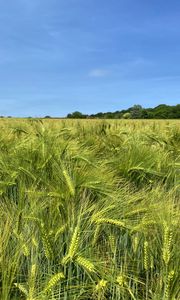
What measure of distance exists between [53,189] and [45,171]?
80cm

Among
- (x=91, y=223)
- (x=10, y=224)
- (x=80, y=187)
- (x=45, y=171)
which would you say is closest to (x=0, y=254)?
(x=10, y=224)

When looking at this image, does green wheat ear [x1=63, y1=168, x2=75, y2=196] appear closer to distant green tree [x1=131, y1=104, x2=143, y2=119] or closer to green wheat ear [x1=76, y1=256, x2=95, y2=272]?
green wheat ear [x1=76, y1=256, x2=95, y2=272]

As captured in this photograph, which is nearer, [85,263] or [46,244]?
[85,263]

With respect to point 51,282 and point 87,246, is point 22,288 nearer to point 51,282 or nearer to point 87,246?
point 51,282

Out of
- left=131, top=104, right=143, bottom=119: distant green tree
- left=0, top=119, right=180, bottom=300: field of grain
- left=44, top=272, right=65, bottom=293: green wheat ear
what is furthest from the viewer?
left=131, top=104, right=143, bottom=119: distant green tree

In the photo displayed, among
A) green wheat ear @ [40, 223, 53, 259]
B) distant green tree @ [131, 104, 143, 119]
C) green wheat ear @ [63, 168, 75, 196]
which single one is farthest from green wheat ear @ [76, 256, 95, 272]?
distant green tree @ [131, 104, 143, 119]

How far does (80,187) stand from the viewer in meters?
2.65

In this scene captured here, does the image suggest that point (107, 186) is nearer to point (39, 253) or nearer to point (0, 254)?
point (39, 253)

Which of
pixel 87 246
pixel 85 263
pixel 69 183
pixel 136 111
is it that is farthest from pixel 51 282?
pixel 136 111

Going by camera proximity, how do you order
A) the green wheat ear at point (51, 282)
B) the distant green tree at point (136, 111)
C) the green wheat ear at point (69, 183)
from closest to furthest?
the green wheat ear at point (51, 282) → the green wheat ear at point (69, 183) → the distant green tree at point (136, 111)

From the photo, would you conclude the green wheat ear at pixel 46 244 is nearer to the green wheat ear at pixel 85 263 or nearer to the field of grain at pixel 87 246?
the field of grain at pixel 87 246

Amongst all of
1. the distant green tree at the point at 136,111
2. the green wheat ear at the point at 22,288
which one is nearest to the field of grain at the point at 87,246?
the green wheat ear at the point at 22,288

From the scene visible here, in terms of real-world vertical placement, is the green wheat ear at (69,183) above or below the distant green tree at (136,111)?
below

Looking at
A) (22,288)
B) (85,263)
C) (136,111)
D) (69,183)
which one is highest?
(136,111)
